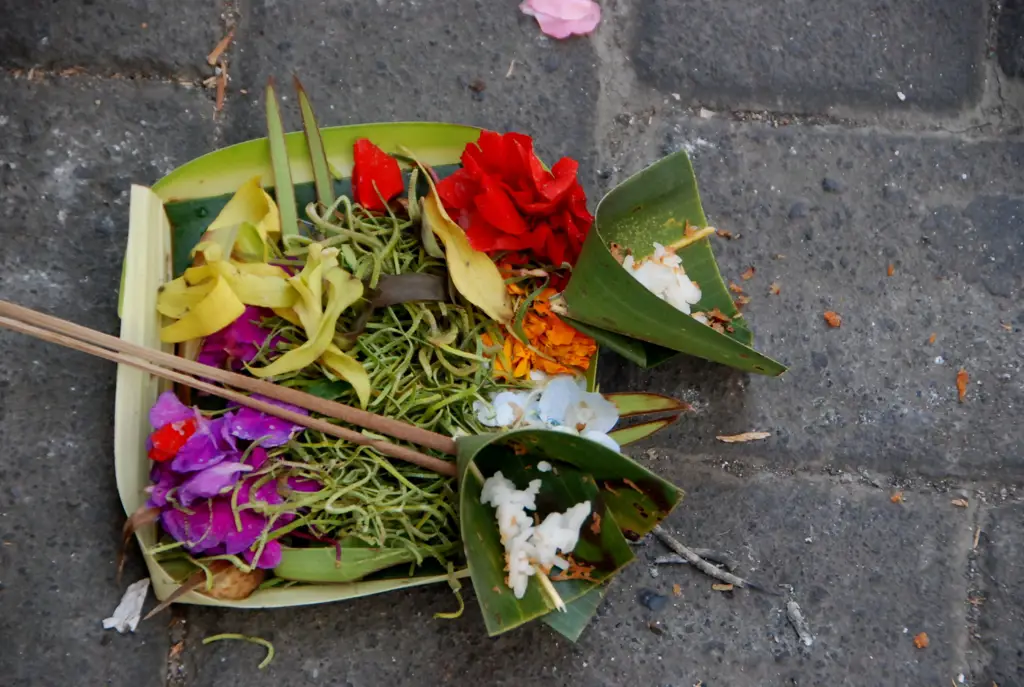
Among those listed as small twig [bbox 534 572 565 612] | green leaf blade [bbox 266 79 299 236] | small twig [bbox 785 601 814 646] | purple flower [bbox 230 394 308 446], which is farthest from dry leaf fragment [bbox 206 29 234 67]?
small twig [bbox 785 601 814 646]

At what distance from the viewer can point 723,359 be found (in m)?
0.77

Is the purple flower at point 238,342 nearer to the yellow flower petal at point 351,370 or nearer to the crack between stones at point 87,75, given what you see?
the yellow flower petal at point 351,370

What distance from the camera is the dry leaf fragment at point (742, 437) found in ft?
2.99

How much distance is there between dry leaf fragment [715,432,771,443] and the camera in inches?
35.9

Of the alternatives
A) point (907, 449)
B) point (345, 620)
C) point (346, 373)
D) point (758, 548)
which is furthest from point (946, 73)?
point (345, 620)

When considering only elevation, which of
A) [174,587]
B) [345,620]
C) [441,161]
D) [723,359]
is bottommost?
[345,620]

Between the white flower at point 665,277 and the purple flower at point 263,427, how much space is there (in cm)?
31

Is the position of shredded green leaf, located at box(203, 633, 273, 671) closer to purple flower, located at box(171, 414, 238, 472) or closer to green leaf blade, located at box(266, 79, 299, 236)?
purple flower, located at box(171, 414, 238, 472)

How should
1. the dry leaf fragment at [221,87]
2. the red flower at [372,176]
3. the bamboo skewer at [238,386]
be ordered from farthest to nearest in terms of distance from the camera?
the dry leaf fragment at [221,87] < the red flower at [372,176] < the bamboo skewer at [238,386]

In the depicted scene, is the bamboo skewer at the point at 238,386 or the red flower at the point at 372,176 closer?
the bamboo skewer at the point at 238,386

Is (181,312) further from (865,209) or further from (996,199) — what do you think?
(996,199)

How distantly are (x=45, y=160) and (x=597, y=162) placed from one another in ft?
1.79

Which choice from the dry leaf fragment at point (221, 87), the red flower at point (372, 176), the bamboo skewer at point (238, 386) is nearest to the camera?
the bamboo skewer at point (238, 386)

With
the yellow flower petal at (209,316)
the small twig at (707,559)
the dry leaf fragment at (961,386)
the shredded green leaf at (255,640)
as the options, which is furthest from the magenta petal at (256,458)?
the dry leaf fragment at (961,386)
